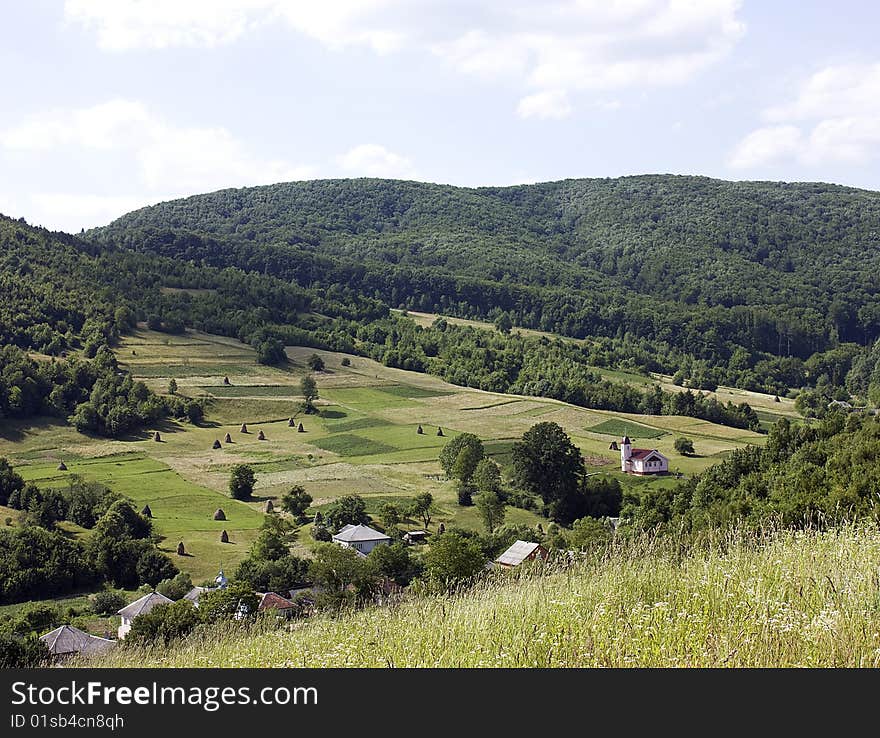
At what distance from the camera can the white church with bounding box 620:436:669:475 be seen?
58906 mm

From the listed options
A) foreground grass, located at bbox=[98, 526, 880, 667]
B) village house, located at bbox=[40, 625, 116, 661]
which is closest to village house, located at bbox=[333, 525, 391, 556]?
village house, located at bbox=[40, 625, 116, 661]

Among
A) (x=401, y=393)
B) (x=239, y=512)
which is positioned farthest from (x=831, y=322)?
(x=239, y=512)

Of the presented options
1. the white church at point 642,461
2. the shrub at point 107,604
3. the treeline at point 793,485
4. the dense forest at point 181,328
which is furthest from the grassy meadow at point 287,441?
the treeline at point 793,485

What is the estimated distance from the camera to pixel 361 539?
138ft

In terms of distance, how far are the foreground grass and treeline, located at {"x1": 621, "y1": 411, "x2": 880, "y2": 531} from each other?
239 cm

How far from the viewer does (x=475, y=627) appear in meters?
6.92

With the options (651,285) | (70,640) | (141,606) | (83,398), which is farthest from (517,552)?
(651,285)

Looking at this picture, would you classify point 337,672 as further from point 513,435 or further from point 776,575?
point 513,435

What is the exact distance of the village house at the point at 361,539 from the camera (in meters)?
41.5

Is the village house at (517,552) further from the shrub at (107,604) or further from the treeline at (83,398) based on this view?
the treeline at (83,398)

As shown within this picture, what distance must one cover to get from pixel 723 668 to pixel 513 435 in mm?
62956

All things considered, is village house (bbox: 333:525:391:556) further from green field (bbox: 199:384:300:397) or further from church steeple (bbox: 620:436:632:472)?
green field (bbox: 199:384:300:397)

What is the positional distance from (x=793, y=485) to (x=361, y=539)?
2447cm

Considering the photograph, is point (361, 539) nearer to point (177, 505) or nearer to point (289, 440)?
point (177, 505)
